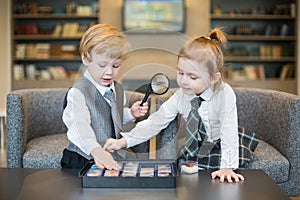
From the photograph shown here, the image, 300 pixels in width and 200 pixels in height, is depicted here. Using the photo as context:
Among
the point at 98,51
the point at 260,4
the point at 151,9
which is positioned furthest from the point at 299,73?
the point at 98,51

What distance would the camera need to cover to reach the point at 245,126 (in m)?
2.54

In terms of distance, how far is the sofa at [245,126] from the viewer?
82.0 inches

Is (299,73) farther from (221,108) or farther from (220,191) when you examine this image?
(220,191)

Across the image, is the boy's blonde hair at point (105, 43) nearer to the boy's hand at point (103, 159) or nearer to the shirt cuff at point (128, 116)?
the shirt cuff at point (128, 116)

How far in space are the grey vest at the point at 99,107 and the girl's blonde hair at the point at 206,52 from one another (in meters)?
0.28

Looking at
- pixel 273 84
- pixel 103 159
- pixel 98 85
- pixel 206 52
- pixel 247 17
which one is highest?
pixel 247 17

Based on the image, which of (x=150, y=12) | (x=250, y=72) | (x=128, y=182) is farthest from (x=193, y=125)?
(x=250, y=72)

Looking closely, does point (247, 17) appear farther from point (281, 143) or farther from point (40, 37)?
point (281, 143)

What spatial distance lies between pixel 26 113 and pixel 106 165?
0.99m

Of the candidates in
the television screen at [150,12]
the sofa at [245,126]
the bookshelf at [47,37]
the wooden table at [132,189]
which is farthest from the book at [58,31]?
the wooden table at [132,189]

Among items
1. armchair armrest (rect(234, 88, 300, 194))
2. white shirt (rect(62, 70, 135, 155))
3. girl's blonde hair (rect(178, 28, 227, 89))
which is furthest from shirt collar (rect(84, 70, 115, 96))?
armchair armrest (rect(234, 88, 300, 194))

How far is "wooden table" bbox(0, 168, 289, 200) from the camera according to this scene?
1218 millimetres

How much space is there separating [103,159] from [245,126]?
4.10 feet

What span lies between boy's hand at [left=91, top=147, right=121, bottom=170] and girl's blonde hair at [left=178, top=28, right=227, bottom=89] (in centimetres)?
40
